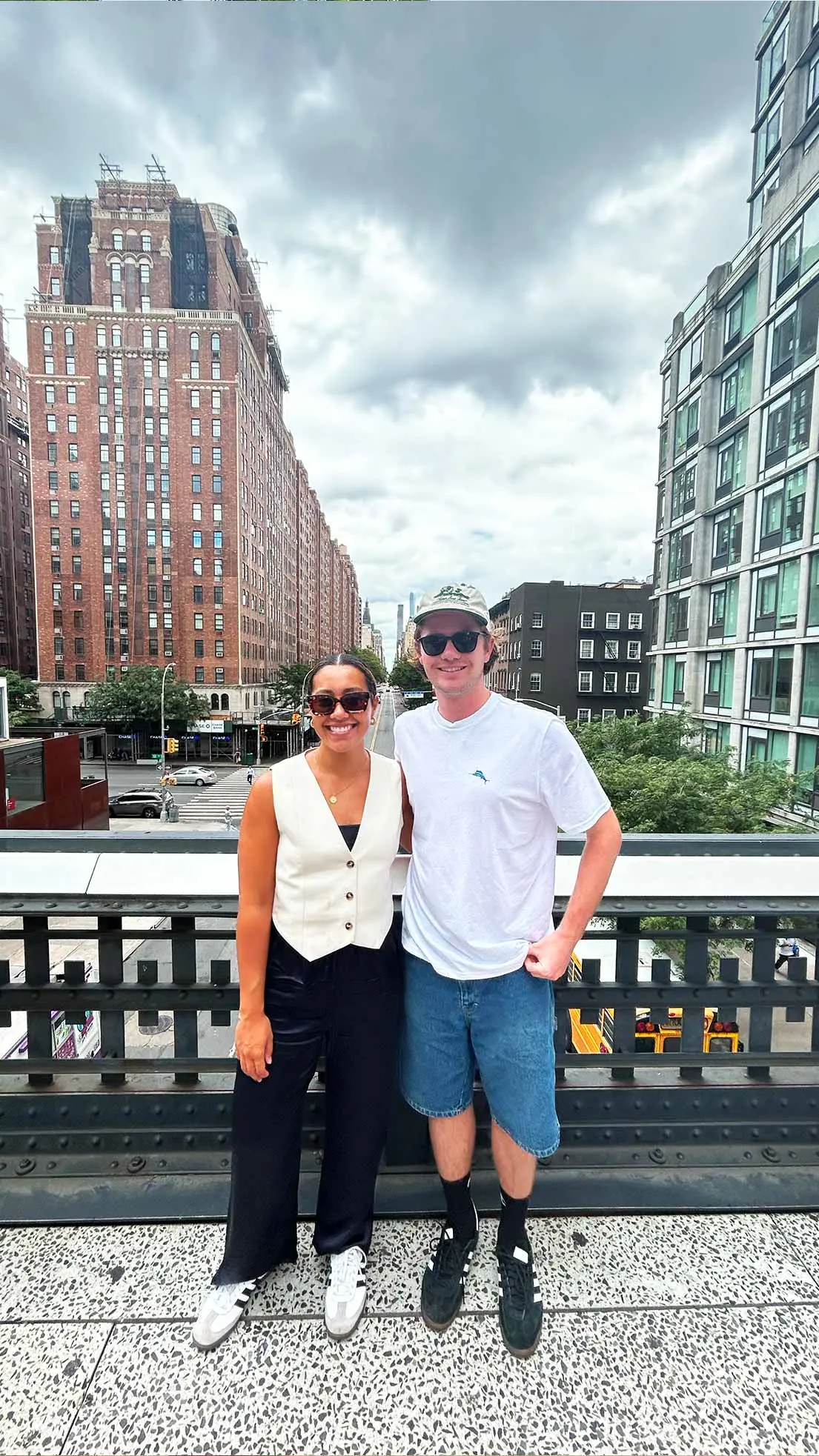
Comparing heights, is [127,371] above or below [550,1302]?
above

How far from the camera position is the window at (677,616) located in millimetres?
28578

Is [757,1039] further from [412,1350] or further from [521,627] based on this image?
[521,627]

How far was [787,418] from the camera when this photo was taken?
2178cm

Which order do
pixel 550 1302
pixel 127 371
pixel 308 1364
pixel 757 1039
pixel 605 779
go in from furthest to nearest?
pixel 127 371, pixel 605 779, pixel 757 1039, pixel 550 1302, pixel 308 1364

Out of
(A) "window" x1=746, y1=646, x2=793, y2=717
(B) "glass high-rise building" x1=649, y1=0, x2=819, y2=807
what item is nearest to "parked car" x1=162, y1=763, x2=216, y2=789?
(B) "glass high-rise building" x1=649, y1=0, x2=819, y2=807

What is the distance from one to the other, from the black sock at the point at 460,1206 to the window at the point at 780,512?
24335 mm

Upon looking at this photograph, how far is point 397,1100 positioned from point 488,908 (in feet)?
2.91

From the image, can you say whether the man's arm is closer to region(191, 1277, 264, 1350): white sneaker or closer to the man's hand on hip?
the man's hand on hip

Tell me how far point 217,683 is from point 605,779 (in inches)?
1731

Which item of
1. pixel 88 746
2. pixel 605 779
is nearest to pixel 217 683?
pixel 88 746

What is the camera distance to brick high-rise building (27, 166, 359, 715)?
52438mm

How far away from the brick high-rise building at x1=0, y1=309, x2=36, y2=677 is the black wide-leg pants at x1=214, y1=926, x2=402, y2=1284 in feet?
256

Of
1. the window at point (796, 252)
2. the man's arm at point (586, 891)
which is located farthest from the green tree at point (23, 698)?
the man's arm at point (586, 891)

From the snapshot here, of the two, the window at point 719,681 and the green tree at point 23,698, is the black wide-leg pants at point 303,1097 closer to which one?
the window at point 719,681
